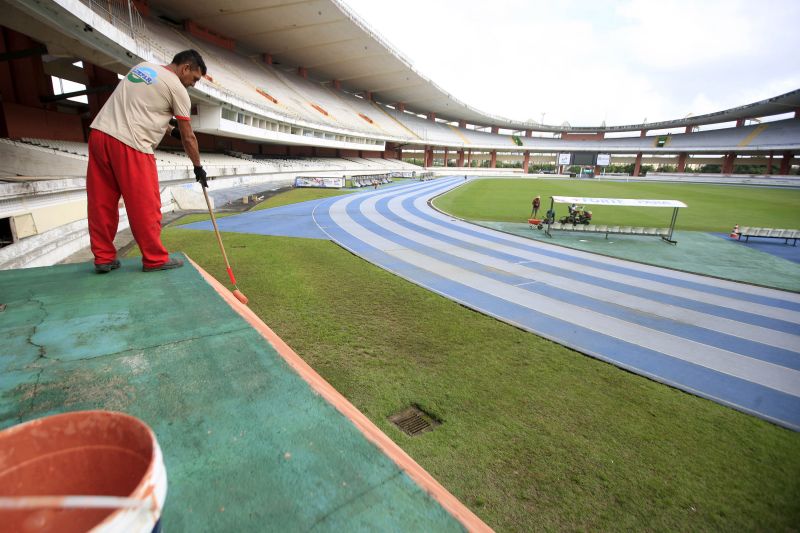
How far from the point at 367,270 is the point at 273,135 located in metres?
25.4

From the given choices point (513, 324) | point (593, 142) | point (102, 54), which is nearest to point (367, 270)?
point (513, 324)

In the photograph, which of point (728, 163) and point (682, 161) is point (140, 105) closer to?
point (728, 163)

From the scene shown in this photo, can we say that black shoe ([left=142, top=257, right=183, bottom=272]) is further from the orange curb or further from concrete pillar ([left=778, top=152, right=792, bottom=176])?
concrete pillar ([left=778, top=152, right=792, bottom=176])

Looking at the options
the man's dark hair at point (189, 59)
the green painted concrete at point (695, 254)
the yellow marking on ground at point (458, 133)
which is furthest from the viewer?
the yellow marking on ground at point (458, 133)

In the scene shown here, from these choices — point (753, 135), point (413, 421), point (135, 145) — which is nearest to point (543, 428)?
point (413, 421)

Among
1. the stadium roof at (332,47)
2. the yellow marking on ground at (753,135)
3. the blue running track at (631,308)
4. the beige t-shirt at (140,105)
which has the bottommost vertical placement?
the blue running track at (631,308)

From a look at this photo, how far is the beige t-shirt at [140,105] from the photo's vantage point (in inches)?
134

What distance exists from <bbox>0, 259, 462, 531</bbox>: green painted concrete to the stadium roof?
30.4m

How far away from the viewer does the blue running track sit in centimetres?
439

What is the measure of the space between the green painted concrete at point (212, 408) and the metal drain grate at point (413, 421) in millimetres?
1424

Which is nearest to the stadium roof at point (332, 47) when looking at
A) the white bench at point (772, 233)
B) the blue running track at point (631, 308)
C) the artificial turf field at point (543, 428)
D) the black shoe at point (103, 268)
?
the blue running track at point (631, 308)

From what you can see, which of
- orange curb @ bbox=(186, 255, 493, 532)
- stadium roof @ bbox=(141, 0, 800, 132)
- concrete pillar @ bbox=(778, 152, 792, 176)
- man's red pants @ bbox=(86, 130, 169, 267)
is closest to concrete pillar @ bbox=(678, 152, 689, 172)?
stadium roof @ bbox=(141, 0, 800, 132)

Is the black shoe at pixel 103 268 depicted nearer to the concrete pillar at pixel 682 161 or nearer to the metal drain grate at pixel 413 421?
the metal drain grate at pixel 413 421

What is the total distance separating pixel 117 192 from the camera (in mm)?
3697
